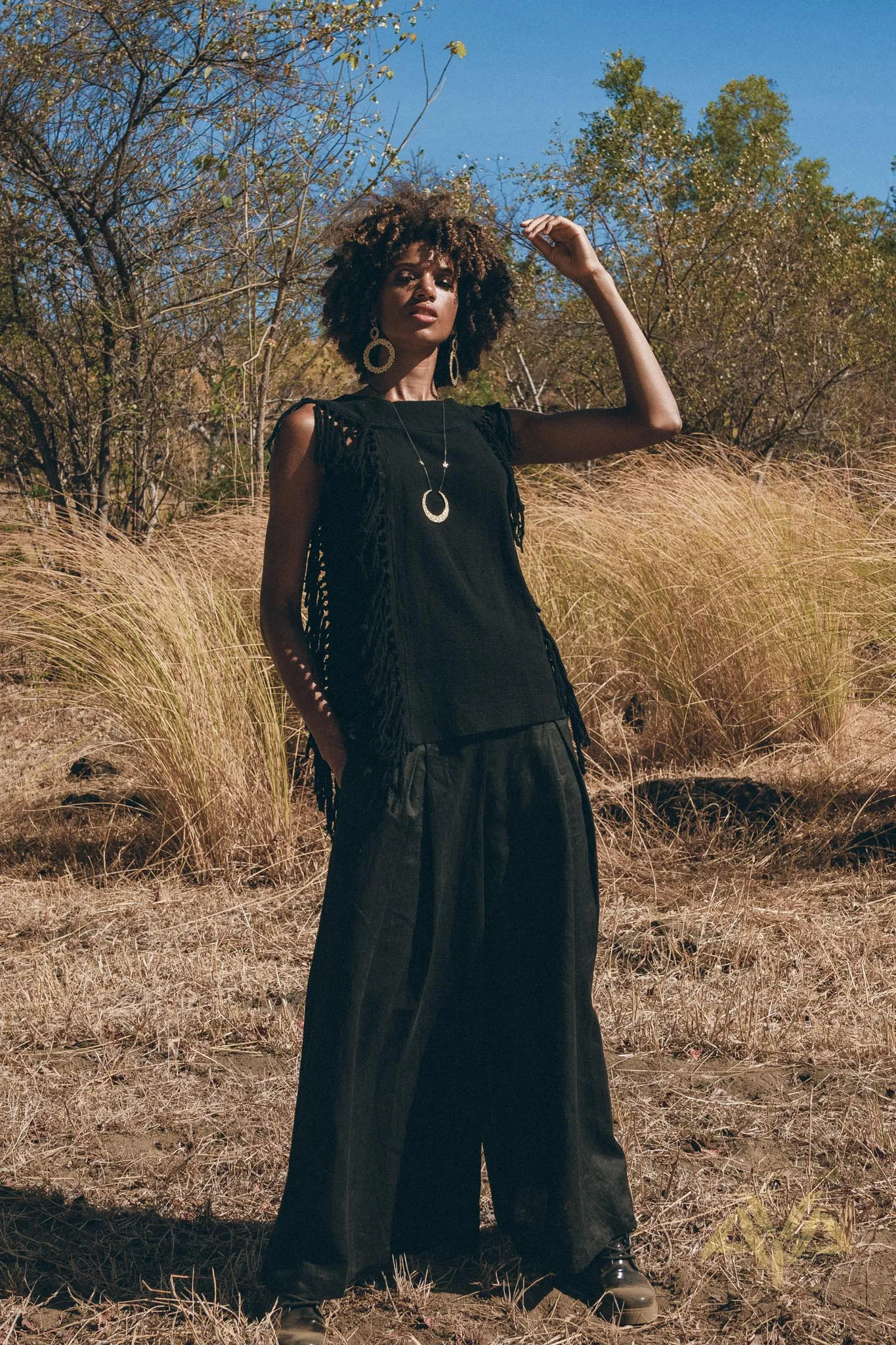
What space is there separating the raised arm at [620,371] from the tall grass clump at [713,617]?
3292 mm

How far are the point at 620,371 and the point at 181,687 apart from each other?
3.04m

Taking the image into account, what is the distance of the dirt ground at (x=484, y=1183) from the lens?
7.39 ft

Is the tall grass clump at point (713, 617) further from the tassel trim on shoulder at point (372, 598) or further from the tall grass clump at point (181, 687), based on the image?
the tassel trim on shoulder at point (372, 598)

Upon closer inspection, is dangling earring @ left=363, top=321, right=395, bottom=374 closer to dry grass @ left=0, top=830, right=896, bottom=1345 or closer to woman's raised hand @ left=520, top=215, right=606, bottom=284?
woman's raised hand @ left=520, top=215, right=606, bottom=284

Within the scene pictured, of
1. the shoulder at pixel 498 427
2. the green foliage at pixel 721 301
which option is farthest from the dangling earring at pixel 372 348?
the green foliage at pixel 721 301

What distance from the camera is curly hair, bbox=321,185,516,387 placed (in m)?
2.16

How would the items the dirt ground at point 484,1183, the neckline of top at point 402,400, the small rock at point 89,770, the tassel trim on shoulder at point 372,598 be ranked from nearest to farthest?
the tassel trim on shoulder at point 372,598, the neckline of top at point 402,400, the dirt ground at point 484,1183, the small rock at point 89,770

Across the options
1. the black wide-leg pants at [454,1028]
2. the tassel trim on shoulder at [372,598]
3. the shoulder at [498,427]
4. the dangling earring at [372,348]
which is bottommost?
the black wide-leg pants at [454,1028]

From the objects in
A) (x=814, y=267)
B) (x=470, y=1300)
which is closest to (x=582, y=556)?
(x=470, y=1300)

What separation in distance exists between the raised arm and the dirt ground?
1.50 m

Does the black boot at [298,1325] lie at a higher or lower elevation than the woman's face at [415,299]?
lower

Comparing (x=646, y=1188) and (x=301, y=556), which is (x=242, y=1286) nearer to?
(x=646, y=1188)

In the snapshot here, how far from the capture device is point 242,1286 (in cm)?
230

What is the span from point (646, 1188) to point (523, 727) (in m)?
1.14
